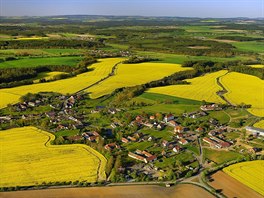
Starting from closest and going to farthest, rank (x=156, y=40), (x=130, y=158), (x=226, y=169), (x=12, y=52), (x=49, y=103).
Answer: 1. (x=226, y=169)
2. (x=130, y=158)
3. (x=49, y=103)
4. (x=12, y=52)
5. (x=156, y=40)

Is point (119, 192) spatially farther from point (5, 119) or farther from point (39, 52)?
point (39, 52)

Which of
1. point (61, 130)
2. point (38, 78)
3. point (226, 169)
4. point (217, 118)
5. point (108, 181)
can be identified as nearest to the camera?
point (108, 181)

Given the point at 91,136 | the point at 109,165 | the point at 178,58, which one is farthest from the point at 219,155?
the point at 178,58

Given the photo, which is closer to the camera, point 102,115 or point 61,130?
point 61,130

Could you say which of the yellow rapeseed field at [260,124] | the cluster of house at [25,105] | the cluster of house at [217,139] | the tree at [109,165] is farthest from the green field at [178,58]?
the tree at [109,165]

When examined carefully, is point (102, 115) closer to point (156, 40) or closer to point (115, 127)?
point (115, 127)

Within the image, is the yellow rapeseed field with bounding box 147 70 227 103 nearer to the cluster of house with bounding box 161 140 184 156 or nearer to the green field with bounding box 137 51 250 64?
the cluster of house with bounding box 161 140 184 156

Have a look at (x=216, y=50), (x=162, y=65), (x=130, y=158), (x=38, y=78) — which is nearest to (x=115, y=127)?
(x=130, y=158)
